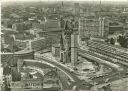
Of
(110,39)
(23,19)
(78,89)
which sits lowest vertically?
(78,89)

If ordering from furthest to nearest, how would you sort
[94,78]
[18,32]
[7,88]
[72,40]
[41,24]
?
[41,24] < [18,32] < [72,40] < [94,78] < [7,88]

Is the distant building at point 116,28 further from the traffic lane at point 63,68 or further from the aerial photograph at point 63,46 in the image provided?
the traffic lane at point 63,68

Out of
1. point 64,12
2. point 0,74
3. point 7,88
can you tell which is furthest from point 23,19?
point 7,88

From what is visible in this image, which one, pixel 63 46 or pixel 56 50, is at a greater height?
pixel 63 46

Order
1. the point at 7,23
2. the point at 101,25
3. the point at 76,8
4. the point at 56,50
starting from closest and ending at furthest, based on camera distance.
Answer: the point at 7,23 → the point at 56,50 → the point at 76,8 → the point at 101,25

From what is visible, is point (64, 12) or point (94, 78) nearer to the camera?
point (94, 78)

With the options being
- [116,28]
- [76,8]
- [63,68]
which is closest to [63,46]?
[63,68]

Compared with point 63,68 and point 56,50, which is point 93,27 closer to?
point 56,50

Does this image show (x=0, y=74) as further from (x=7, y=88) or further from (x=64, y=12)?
(x=64, y=12)
